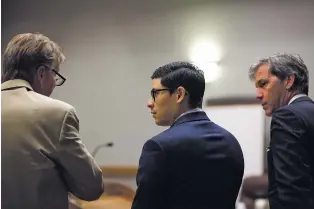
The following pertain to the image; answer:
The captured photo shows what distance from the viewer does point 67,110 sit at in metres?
1.46

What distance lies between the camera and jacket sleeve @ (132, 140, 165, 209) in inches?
55.1

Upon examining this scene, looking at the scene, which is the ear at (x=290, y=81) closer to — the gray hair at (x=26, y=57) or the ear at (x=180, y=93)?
the ear at (x=180, y=93)

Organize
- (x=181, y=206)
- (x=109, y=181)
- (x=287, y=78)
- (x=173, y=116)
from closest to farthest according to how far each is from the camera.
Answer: (x=181, y=206) < (x=173, y=116) < (x=287, y=78) < (x=109, y=181)

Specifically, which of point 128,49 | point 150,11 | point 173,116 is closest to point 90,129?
point 128,49

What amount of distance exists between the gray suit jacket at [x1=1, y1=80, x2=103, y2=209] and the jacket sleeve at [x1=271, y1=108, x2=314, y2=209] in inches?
22.9

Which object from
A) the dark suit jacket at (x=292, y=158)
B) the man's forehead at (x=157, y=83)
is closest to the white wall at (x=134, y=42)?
the dark suit jacket at (x=292, y=158)

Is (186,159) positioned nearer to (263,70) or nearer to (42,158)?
(42,158)

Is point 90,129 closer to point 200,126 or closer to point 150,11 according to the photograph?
point 150,11

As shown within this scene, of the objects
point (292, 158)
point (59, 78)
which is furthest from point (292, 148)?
point (59, 78)

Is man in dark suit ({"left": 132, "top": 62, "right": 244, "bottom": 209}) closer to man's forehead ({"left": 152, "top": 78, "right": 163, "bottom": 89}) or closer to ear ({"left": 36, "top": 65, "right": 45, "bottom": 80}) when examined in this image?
man's forehead ({"left": 152, "top": 78, "right": 163, "bottom": 89})

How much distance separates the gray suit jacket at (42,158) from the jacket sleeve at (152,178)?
148 mm

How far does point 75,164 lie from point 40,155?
0.35 ft

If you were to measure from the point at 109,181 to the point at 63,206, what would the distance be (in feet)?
4.09

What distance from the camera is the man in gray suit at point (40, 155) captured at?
4.68 ft
